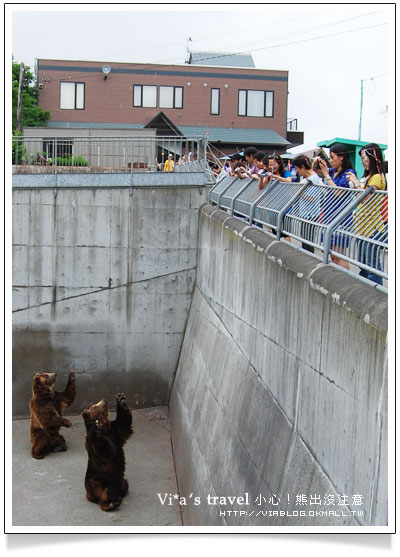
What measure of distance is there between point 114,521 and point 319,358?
16.9ft

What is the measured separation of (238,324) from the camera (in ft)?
32.2

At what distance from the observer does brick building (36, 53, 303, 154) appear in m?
34.8

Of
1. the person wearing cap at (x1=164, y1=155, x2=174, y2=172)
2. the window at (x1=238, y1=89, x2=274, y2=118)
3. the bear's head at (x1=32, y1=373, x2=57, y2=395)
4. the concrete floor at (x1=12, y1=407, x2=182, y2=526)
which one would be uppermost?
the window at (x1=238, y1=89, x2=274, y2=118)

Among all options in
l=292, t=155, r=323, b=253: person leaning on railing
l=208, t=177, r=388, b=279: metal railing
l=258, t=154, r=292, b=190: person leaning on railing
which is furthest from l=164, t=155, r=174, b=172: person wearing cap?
l=292, t=155, r=323, b=253: person leaning on railing

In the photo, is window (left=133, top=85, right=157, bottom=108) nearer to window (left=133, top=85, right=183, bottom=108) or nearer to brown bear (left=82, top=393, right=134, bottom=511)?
window (left=133, top=85, right=183, bottom=108)

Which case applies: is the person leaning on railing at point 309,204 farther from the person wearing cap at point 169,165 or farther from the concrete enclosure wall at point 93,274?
A: the person wearing cap at point 169,165

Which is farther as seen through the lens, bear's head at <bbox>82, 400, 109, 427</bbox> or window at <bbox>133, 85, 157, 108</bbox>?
window at <bbox>133, 85, 157, 108</bbox>

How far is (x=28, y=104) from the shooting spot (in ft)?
112

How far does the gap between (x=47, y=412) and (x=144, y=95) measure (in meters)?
25.2

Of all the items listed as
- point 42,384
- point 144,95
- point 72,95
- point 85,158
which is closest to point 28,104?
point 72,95

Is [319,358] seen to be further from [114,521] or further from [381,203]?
[114,521]

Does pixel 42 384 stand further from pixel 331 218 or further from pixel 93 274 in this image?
pixel 331 218

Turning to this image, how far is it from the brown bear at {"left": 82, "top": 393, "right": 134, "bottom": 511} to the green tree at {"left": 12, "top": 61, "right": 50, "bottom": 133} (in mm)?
25465
